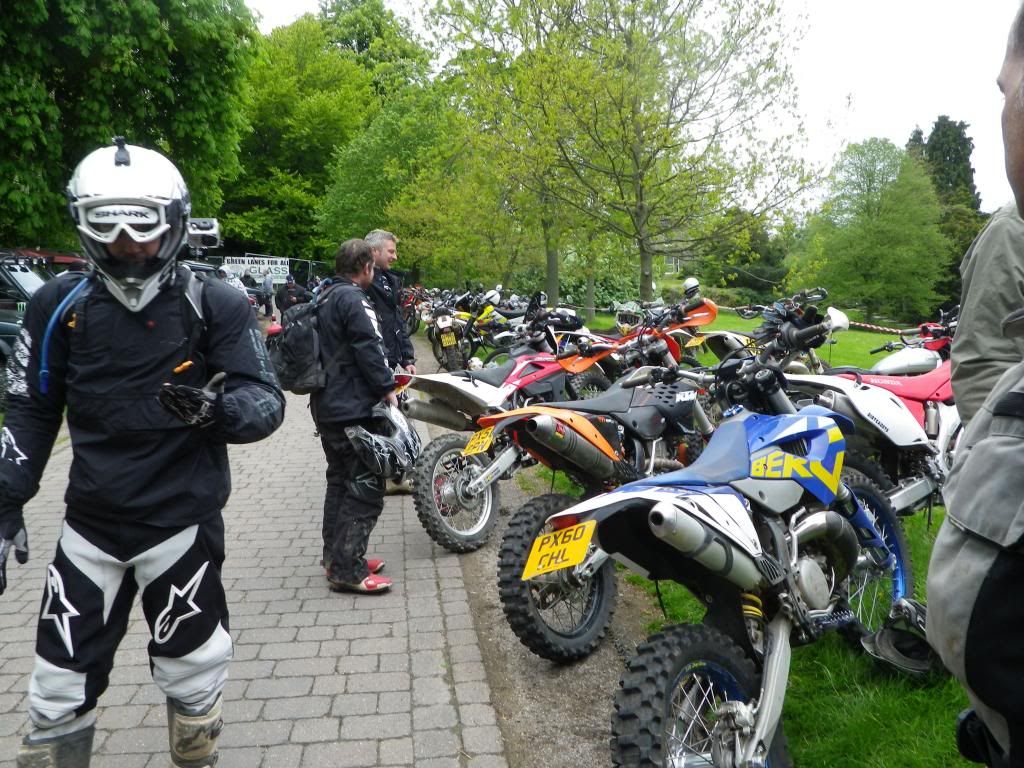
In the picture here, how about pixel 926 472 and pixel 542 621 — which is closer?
pixel 542 621

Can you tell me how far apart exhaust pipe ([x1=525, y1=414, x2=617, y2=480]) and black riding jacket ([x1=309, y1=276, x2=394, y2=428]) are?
1183 mm

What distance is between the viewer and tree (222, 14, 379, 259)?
43594 mm

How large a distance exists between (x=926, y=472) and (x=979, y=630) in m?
3.72

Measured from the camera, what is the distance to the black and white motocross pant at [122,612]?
2.34 metres

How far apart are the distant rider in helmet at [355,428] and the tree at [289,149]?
1538 inches

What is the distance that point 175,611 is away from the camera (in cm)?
247

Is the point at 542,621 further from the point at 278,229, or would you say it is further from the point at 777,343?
the point at 278,229

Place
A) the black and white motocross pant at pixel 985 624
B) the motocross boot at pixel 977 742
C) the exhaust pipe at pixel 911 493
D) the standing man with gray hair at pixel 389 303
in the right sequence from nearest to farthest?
the black and white motocross pant at pixel 985 624
the motocross boot at pixel 977 742
the exhaust pipe at pixel 911 493
the standing man with gray hair at pixel 389 303

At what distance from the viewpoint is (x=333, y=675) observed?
12.3 feet

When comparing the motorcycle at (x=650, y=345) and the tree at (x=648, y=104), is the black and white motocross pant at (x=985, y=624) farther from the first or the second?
the tree at (x=648, y=104)

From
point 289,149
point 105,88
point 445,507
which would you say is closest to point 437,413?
point 445,507

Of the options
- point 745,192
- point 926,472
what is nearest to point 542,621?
point 926,472

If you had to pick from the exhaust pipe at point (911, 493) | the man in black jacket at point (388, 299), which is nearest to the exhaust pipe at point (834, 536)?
the exhaust pipe at point (911, 493)

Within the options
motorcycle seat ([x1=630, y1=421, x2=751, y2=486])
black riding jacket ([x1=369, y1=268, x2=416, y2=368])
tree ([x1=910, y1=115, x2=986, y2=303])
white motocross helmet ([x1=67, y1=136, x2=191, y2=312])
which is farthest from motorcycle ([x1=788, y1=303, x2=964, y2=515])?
tree ([x1=910, y1=115, x2=986, y2=303])
